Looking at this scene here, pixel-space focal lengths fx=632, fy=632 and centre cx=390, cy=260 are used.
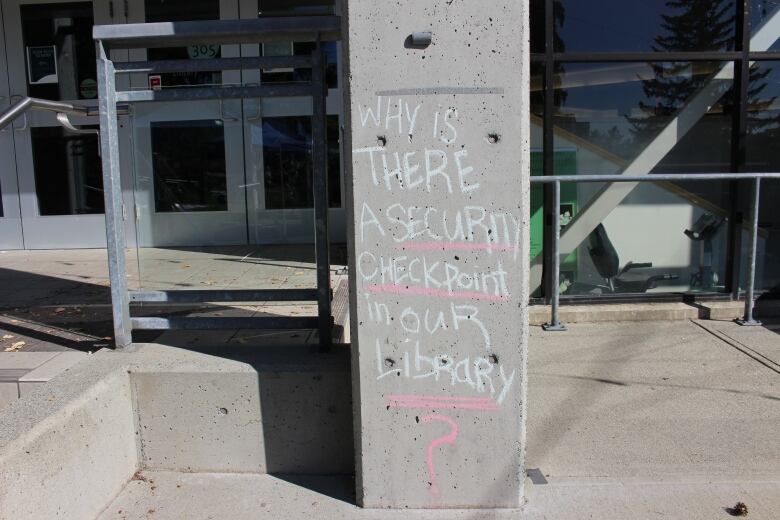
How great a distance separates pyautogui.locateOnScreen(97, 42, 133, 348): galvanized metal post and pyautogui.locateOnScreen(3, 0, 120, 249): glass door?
8.08 m

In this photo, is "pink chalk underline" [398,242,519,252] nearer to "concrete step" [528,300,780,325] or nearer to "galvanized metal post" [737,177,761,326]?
"concrete step" [528,300,780,325]

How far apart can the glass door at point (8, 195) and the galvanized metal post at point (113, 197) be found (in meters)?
8.83

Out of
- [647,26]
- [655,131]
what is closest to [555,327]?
[655,131]

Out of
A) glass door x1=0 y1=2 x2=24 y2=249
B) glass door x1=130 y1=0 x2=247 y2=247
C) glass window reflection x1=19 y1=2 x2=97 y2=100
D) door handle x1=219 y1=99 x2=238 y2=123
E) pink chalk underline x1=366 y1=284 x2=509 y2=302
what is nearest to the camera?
pink chalk underline x1=366 y1=284 x2=509 y2=302

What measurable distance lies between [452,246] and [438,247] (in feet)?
0.21

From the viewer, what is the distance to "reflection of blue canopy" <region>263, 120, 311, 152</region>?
152 inches

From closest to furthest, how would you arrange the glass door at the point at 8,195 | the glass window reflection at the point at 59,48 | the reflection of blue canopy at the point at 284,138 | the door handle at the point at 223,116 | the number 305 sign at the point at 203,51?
the reflection of blue canopy at the point at 284,138 → the door handle at the point at 223,116 → the number 305 sign at the point at 203,51 → the glass window reflection at the point at 59,48 → the glass door at the point at 8,195

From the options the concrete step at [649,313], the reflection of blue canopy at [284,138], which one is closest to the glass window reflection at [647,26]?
the concrete step at [649,313]

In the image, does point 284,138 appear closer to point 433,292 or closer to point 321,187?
point 321,187

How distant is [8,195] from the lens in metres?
11.1

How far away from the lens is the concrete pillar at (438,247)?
285cm

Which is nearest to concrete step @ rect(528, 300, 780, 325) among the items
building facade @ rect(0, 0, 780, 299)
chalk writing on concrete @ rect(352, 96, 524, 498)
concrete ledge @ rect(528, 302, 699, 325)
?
concrete ledge @ rect(528, 302, 699, 325)

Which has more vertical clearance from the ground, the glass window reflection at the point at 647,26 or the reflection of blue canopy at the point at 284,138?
the glass window reflection at the point at 647,26

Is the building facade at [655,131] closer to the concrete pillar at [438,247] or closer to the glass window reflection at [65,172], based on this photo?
the concrete pillar at [438,247]
